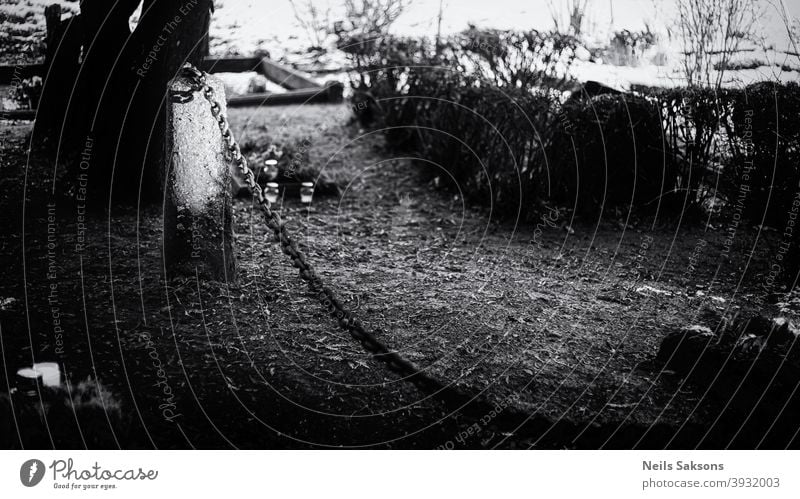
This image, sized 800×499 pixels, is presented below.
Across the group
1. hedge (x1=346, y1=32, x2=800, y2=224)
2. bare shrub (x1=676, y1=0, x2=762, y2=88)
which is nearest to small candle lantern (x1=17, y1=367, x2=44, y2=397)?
hedge (x1=346, y1=32, x2=800, y2=224)

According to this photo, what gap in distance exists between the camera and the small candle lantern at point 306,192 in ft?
17.1

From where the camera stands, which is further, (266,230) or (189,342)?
(266,230)

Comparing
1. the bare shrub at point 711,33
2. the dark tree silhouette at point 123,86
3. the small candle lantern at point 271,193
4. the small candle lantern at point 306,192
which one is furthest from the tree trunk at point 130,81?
the bare shrub at point 711,33

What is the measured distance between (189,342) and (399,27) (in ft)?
16.2

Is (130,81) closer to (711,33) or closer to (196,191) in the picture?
(196,191)

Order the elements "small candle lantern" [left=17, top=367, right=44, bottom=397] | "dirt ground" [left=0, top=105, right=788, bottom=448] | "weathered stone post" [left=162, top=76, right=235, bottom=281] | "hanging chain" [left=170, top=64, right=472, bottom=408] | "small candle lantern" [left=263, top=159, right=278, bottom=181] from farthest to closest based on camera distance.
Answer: "small candle lantern" [left=263, top=159, right=278, bottom=181]
"weathered stone post" [left=162, top=76, right=235, bottom=281]
"hanging chain" [left=170, top=64, right=472, bottom=408]
"dirt ground" [left=0, top=105, right=788, bottom=448]
"small candle lantern" [left=17, top=367, right=44, bottom=397]

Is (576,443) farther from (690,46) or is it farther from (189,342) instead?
(690,46)

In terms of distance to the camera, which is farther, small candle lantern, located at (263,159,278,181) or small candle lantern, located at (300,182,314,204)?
small candle lantern, located at (263,159,278,181)

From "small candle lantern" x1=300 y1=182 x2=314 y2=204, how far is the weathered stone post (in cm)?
181

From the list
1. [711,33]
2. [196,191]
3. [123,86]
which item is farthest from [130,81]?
[711,33]

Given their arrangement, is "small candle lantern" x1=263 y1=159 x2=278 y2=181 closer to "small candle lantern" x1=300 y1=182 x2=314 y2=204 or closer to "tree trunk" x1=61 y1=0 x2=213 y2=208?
"small candle lantern" x1=300 y1=182 x2=314 y2=204

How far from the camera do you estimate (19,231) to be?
11.9 feet

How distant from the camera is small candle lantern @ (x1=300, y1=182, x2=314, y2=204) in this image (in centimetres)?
522

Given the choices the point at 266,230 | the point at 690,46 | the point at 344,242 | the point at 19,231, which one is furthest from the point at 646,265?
the point at 19,231
